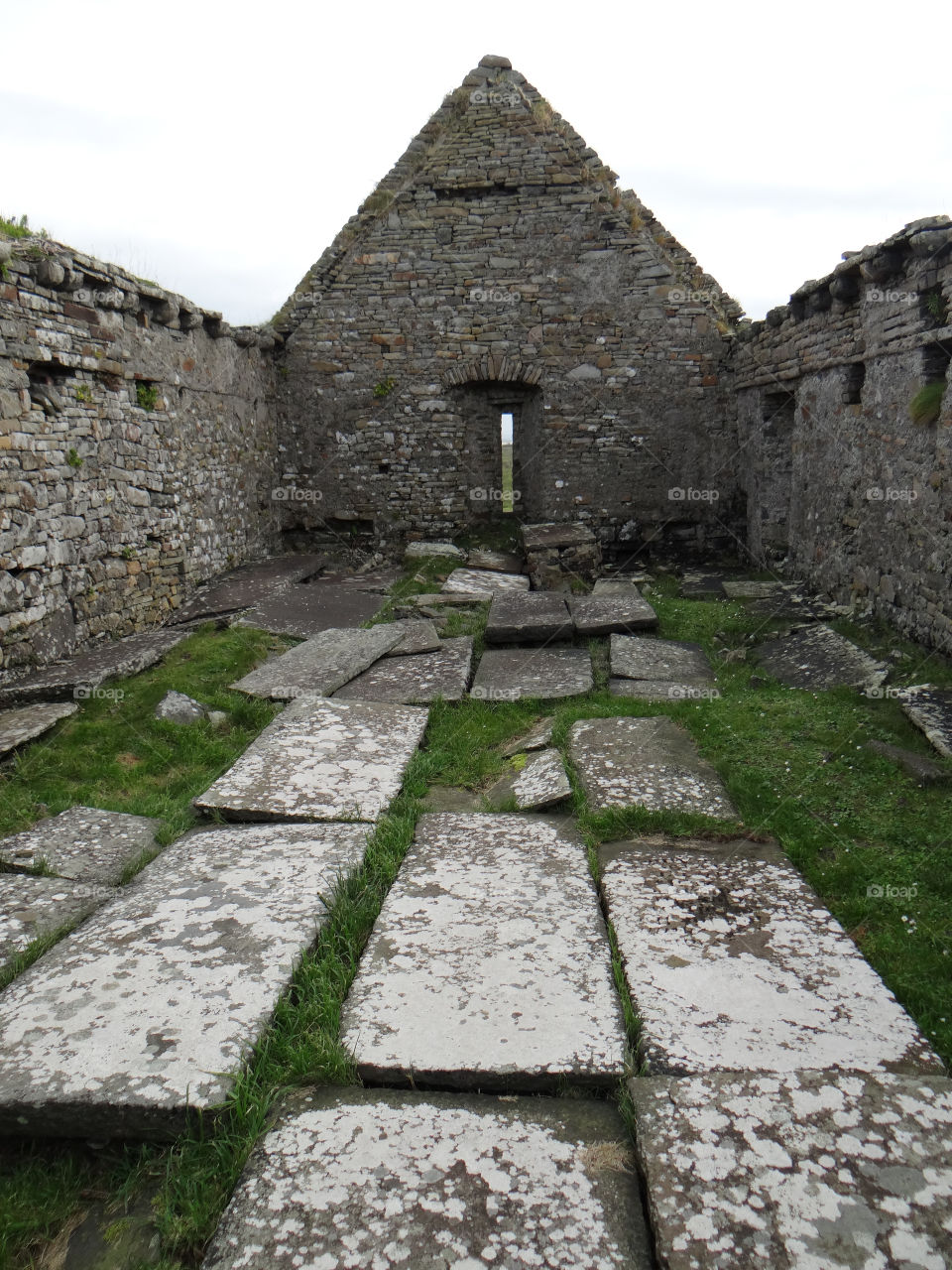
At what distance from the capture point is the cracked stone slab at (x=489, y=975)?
2.33m

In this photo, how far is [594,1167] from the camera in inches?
79.7

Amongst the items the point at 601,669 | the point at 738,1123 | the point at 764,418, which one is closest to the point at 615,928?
the point at 738,1123

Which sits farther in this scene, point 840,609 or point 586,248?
point 586,248

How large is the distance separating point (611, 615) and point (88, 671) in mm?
4226

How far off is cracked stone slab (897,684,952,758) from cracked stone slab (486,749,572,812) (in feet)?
6.61

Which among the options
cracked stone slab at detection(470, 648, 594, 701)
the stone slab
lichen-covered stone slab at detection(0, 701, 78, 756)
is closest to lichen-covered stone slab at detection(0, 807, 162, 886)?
lichen-covered stone slab at detection(0, 701, 78, 756)

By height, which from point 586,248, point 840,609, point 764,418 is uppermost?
point 586,248

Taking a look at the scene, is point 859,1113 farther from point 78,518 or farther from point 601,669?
point 78,518

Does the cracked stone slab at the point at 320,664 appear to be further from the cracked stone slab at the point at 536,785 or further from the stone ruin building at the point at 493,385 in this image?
the stone ruin building at the point at 493,385

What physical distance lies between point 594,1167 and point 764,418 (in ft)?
29.8

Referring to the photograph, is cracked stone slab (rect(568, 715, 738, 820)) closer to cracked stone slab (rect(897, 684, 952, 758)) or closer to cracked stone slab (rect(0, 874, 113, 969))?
cracked stone slab (rect(897, 684, 952, 758))

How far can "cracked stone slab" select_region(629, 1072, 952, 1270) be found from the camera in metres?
1.76

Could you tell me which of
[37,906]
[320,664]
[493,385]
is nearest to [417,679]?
[320,664]

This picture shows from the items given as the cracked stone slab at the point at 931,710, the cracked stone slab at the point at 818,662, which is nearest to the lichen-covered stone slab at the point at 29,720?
the cracked stone slab at the point at 818,662
